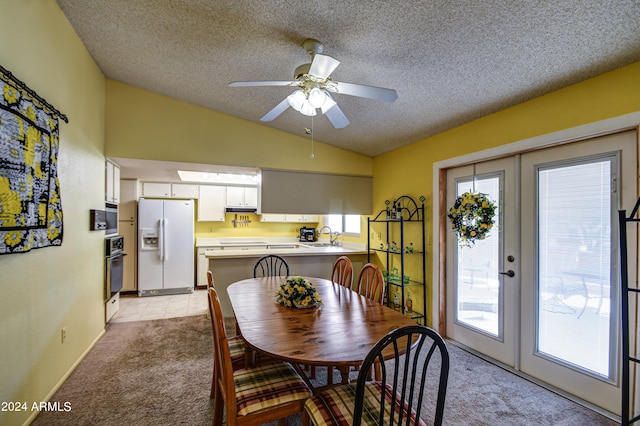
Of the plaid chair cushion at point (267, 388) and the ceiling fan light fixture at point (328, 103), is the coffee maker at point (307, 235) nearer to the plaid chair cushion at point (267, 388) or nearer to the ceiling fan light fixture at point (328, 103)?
the ceiling fan light fixture at point (328, 103)

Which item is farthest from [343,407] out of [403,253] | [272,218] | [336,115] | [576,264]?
[272,218]

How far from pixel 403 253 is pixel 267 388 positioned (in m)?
2.60

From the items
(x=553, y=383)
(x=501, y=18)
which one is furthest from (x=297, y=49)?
(x=553, y=383)

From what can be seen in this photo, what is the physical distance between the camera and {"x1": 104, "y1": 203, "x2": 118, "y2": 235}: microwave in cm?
368

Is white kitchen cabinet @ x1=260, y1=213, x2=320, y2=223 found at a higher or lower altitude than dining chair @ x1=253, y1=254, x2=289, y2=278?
higher

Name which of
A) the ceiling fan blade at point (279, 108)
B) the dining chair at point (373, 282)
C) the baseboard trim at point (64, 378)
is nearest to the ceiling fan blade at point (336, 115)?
the ceiling fan blade at point (279, 108)

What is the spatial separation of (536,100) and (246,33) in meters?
2.34

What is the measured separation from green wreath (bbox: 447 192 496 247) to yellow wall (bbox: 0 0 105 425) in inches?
131

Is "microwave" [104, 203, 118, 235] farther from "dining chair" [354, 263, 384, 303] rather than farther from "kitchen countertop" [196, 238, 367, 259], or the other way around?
"dining chair" [354, 263, 384, 303]

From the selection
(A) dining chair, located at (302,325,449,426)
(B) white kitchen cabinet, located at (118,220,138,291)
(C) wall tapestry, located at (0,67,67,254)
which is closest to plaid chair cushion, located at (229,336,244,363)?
(A) dining chair, located at (302,325,449,426)

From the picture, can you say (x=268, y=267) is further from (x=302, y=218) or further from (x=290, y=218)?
(x=302, y=218)

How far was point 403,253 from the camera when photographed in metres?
3.83

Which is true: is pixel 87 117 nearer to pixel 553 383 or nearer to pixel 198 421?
pixel 198 421

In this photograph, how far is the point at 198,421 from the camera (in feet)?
6.70
